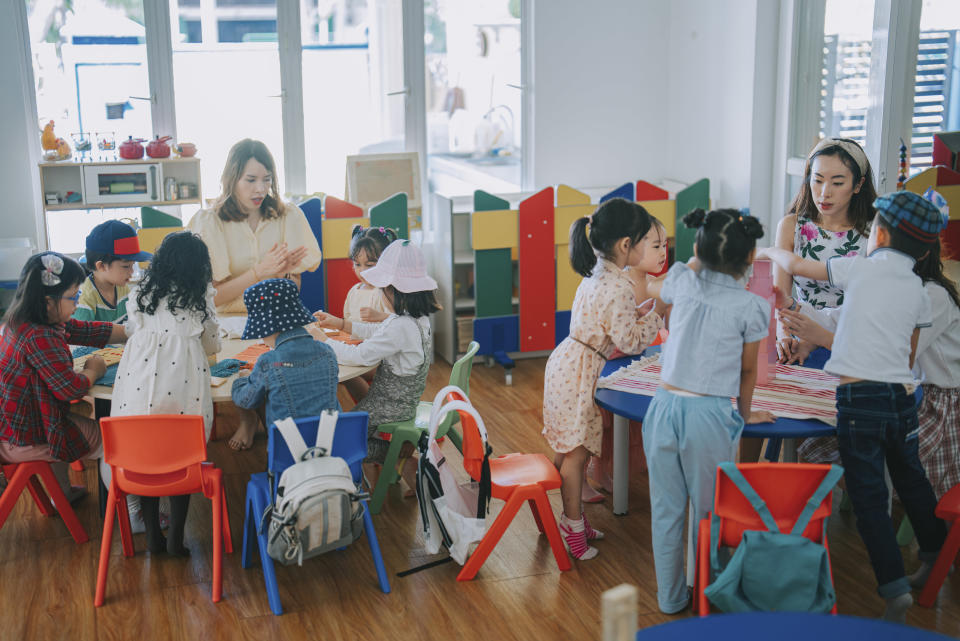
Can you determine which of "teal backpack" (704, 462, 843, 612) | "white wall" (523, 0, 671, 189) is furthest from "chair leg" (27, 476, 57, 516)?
"white wall" (523, 0, 671, 189)

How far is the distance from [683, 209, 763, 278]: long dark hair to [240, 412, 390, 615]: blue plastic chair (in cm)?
110

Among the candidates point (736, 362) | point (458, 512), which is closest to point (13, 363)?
point (458, 512)

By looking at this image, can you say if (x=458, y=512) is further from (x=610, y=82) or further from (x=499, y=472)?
(x=610, y=82)

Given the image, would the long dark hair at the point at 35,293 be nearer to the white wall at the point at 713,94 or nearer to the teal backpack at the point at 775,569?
the teal backpack at the point at 775,569

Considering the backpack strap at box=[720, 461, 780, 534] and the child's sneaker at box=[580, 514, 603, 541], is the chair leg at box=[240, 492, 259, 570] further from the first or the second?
the backpack strap at box=[720, 461, 780, 534]

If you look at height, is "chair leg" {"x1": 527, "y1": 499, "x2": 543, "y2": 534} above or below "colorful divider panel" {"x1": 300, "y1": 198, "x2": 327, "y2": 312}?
below

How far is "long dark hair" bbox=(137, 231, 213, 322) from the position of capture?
2979mm

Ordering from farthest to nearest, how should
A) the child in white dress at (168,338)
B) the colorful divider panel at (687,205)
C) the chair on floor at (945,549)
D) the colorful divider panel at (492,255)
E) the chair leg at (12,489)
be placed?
the colorful divider panel at (687,205) → the colorful divider panel at (492,255) → the chair leg at (12,489) → the child in white dress at (168,338) → the chair on floor at (945,549)

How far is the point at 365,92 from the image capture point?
605cm

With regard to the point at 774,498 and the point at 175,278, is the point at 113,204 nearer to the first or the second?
the point at 175,278

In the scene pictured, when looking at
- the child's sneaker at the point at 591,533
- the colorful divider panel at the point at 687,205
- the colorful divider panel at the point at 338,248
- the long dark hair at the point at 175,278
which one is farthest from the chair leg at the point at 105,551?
the colorful divider panel at the point at 687,205

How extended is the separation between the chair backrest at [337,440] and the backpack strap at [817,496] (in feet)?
4.07

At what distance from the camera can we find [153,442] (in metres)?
2.82

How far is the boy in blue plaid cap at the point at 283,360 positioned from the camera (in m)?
2.89
